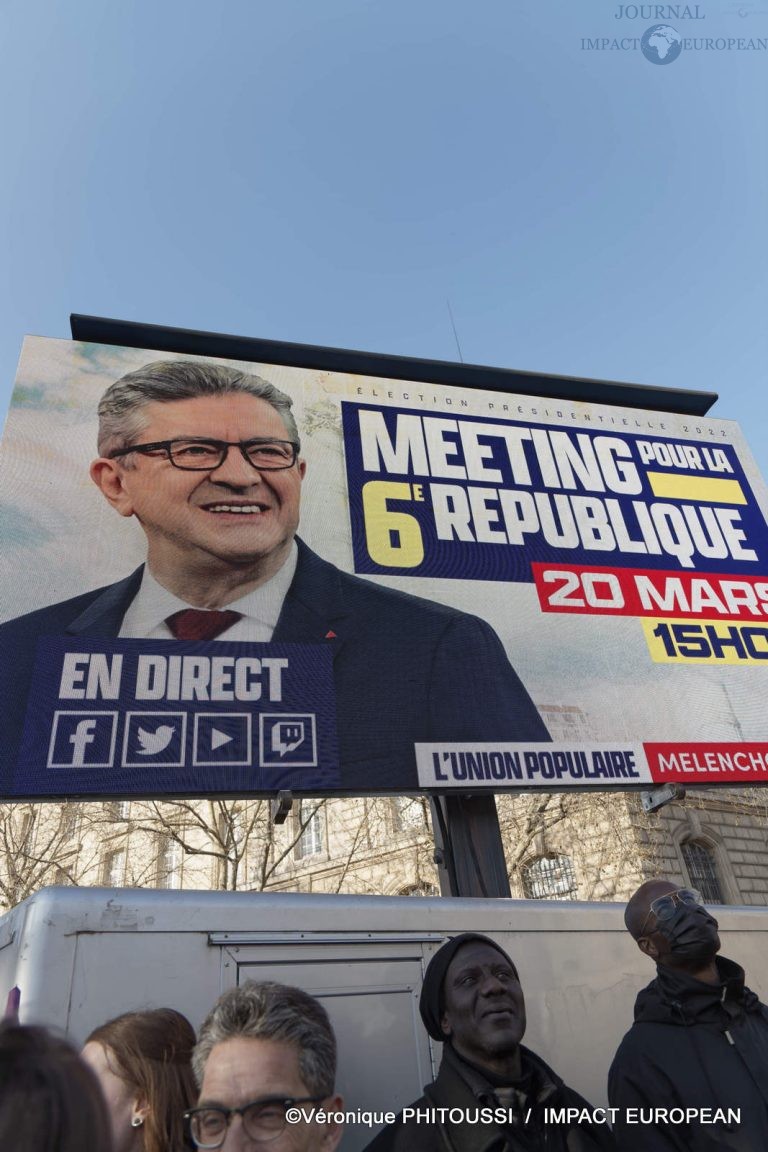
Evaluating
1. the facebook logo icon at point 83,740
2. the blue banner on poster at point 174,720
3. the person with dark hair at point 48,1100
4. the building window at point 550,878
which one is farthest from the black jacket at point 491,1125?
the building window at point 550,878

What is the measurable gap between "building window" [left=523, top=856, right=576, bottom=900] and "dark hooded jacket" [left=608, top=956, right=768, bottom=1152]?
43.1ft

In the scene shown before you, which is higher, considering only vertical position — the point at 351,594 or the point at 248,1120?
the point at 351,594

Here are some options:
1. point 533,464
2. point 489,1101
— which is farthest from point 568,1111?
point 533,464

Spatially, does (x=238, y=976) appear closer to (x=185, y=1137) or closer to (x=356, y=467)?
(x=185, y=1137)

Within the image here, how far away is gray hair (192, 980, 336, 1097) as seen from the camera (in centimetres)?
227

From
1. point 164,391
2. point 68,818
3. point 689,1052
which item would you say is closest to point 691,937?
point 689,1052

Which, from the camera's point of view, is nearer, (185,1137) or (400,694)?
(185,1137)

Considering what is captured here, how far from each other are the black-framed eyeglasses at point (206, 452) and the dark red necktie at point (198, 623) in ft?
4.40

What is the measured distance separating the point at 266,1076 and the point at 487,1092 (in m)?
0.88

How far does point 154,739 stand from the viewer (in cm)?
538

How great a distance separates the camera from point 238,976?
331 cm

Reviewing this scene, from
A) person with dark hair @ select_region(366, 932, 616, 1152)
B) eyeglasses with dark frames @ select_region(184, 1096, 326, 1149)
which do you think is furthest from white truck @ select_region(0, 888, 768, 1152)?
eyeglasses with dark frames @ select_region(184, 1096, 326, 1149)

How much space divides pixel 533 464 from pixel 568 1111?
20.2 feet

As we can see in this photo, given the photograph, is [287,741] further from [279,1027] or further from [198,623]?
[279,1027]
